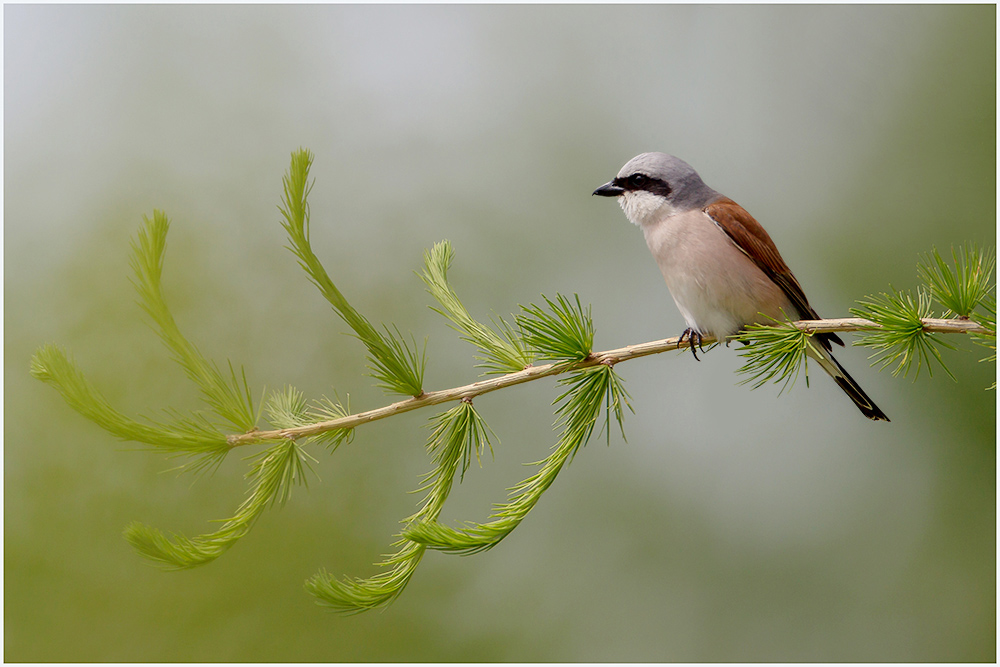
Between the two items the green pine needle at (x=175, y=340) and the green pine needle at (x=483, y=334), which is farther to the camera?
the green pine needle at (x=483, y=334)

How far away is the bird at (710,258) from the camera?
1974 mm

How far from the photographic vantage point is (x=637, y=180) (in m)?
2.18

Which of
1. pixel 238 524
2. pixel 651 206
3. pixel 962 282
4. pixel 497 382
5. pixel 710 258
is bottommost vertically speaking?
pixel 238 524

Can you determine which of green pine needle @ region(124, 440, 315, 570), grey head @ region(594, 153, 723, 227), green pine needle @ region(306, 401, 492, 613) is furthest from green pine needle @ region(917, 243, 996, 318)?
green pine needle @ region(124, 440, 315, 570)

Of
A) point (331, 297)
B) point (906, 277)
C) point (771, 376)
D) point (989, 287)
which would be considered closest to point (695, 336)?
point (771, 376)

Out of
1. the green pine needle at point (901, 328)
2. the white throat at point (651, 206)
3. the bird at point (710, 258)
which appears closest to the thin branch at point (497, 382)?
the green pine needle at point (901, 328)

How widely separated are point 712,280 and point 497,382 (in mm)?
967

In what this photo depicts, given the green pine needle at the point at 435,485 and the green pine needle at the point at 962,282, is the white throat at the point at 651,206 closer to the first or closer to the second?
the green pine needle at the point at 962,282

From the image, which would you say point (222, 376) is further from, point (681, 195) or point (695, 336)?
point (681, 195)

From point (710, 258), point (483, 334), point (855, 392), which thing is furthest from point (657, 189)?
point (483, 334)

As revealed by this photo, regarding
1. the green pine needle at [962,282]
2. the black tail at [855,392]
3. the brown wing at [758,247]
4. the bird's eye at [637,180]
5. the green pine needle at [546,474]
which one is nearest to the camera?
the green pine needle at [546,474]

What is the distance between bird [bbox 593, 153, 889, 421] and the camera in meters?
1.97

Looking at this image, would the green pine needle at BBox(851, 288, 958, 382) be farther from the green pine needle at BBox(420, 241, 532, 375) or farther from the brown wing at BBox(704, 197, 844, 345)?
the brown wing at BBox(704, 197, 844, 345)

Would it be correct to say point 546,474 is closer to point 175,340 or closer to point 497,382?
point 497,382
